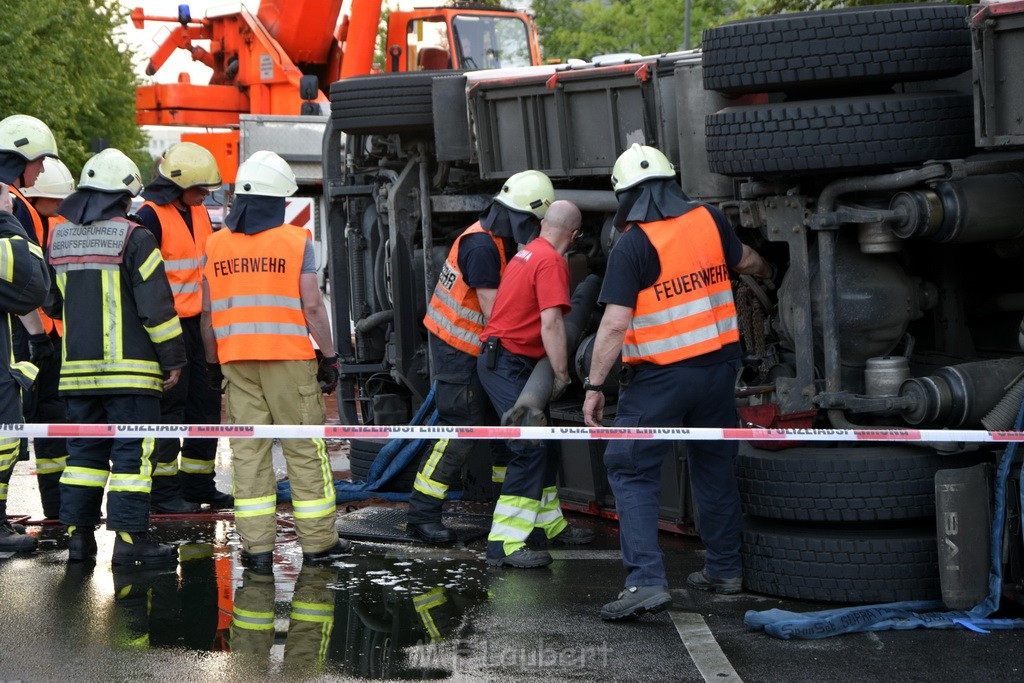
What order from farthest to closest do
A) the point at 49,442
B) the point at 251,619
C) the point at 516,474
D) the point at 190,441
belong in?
the point at 190,441 → the point at 49,442 → the point at 516,474 → the point at 251,619

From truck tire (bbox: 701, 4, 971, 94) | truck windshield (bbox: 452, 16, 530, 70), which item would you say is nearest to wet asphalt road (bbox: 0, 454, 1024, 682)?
truck tire (bbox: 701, 4, 971, 94)

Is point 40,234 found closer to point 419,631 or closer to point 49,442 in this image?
point 49,442

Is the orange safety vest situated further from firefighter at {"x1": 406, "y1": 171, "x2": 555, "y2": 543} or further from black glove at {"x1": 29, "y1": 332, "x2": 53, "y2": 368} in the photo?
firefighter at {"x1": 406, "y1": 171, "x2": 555, "y2": 543}

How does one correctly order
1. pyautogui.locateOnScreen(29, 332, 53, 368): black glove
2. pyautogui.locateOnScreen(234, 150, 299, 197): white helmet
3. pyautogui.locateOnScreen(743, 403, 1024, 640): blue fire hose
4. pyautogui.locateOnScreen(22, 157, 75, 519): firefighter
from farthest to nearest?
1. pyautogui.locateOnScreen(22, 157, 75, 519): firefighter
2. pyautogui.locateOnScreen(29, 332, 53, 368): black glove
3. pyautogui.locateOnScreen(234, 150, 299, 197): white helmet
4. pyautogui.locateOnScreen(743, 403, 1024, 640): blue fire hose

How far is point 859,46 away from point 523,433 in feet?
6.64

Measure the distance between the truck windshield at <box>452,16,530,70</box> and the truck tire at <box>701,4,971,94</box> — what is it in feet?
30.6

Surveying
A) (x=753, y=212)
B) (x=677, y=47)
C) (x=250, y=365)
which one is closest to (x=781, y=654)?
(x=753, y=212)

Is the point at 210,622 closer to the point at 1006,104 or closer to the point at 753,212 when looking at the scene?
the point at 753,212

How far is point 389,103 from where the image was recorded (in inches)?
306

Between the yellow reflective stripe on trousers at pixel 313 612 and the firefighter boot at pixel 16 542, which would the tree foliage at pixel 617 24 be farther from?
the yellow reflective stripe on trousers at pixel 313 612

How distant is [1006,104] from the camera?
5051 mm

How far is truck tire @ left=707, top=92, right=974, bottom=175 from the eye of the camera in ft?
17.6

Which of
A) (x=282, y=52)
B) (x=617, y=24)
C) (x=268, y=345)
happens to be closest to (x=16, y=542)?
(x=268, y=345)

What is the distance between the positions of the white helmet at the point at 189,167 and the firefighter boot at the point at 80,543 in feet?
6.58
